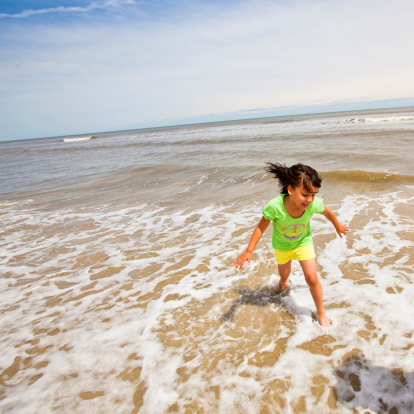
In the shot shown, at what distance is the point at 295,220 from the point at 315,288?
0.68 m

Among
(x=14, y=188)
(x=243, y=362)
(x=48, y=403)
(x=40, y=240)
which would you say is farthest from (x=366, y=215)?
(x=14, y=188)

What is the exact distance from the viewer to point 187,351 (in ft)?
8.63

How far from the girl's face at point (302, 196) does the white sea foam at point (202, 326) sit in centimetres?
123

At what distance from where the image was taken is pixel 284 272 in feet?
10.7

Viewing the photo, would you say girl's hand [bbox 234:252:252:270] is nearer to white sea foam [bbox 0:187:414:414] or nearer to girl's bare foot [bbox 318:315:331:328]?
white sea foam [bbox 0:187:414:414]

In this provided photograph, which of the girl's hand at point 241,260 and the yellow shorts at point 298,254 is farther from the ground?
the girl's hand at point 241,260

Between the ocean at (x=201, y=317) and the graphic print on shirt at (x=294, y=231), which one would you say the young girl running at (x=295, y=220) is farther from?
the ocean at (x=201, y=317)

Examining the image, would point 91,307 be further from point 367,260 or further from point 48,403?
point 367,260

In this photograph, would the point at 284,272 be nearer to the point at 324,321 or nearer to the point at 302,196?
the point at 324,321

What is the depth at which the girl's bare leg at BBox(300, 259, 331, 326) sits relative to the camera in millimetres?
2656

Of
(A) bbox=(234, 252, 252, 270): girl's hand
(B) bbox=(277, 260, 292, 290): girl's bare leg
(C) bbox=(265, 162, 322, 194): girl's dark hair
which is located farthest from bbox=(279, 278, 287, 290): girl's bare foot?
(C) bbox=(265, 162, 322, 194): girl's dark hair

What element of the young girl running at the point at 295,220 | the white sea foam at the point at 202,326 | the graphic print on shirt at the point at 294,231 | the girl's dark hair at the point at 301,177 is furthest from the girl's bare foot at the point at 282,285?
the girl's dark hair at the point at 301,177

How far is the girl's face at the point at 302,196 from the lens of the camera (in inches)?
99.6

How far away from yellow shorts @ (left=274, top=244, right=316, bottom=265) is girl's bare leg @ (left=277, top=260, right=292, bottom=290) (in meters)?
0.16
